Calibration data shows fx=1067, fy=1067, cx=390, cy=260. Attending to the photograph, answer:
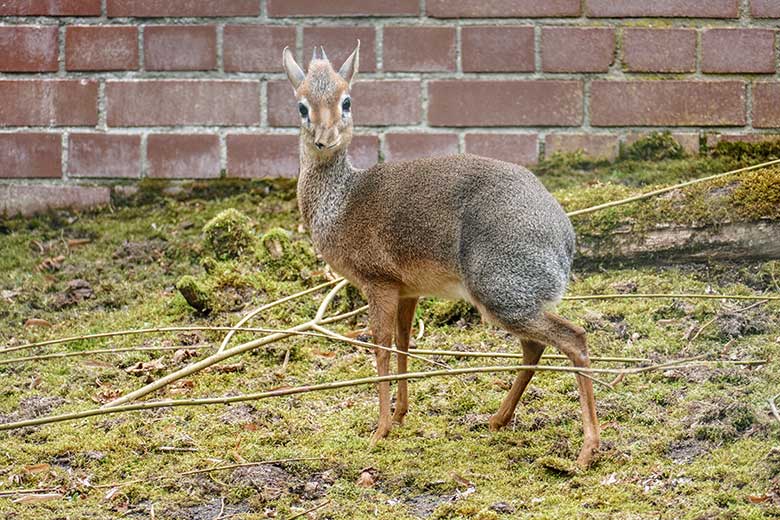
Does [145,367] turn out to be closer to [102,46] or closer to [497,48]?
[102,46]

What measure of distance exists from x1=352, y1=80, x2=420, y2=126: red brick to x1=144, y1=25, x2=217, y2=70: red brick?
716 millimetres

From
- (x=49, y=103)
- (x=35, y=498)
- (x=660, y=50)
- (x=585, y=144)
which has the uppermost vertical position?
(x=660, y=50)

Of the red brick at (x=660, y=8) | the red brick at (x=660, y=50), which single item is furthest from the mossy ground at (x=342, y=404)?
the red brick at (x=660, y=8)

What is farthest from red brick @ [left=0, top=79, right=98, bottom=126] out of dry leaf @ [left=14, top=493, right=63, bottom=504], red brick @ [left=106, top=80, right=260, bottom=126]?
dry leaf @ [left=14, top=493, right=63, bottom=504]

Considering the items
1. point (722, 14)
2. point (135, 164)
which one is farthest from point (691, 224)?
point (135, 164)

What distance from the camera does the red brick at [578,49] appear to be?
4.95 m

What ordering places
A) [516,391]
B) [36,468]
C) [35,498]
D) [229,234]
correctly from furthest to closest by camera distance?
[229,234] → [516,391] → [36,468] → [35,498]

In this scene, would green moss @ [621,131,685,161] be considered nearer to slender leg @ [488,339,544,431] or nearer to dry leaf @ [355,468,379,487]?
slender leg @ [488,339,544,431]

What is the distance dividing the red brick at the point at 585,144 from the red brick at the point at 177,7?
59.7 inches

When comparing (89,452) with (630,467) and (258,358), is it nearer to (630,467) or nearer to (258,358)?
(258,358)

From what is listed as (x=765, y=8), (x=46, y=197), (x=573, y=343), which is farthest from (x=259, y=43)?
(x=573, y=343)

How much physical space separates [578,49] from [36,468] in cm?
307

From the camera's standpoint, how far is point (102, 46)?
16.5 feet

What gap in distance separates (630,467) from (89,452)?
1.63 m
